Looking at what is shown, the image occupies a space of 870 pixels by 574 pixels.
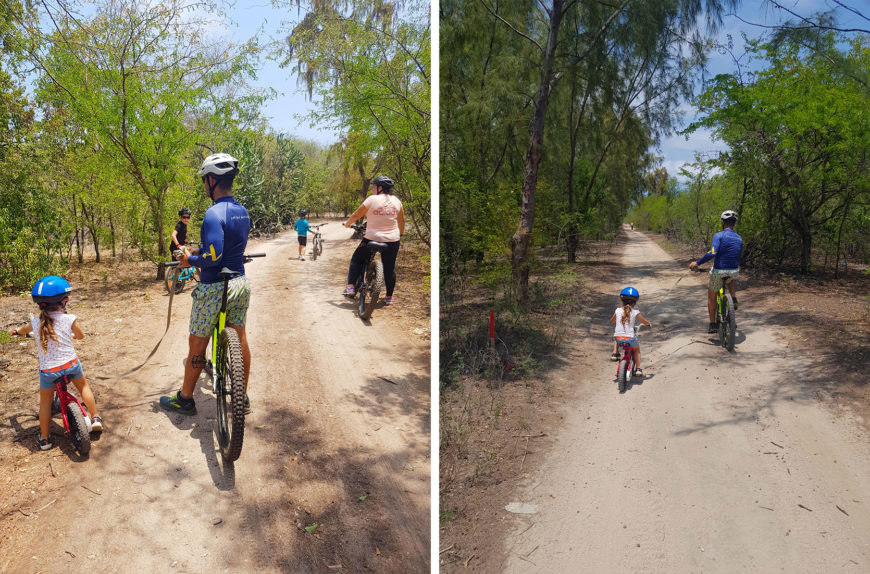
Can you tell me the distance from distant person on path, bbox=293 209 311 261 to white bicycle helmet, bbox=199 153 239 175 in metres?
1.38

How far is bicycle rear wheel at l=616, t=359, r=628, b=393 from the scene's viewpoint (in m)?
1.46

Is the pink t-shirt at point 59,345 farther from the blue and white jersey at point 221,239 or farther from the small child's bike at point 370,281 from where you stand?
the small child's bike at point 370,281

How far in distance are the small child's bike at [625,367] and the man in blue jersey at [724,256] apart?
270 millimetres

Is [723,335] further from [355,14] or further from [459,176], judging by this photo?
[355,14]

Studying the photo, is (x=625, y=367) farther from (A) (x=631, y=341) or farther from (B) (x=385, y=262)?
(B) (x=385, y=262)

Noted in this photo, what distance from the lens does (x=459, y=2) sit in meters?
1.85

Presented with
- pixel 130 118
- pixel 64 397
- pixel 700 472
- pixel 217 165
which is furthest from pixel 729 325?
pixel 130 118

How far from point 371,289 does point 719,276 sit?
64.3 inches

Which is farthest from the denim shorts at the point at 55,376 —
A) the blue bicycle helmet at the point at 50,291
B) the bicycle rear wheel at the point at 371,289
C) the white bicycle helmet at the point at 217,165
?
the bicycle rear wheel at the point at 371,289

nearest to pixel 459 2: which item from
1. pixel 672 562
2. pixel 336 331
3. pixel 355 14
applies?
pixel 355 14

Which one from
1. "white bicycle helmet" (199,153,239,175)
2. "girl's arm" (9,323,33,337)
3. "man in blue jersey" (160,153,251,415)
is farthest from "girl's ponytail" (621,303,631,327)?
"girl's arm" (9,323,33,337)

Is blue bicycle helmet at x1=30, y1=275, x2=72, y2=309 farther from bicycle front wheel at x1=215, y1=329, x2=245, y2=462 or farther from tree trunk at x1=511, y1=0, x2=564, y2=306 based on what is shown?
tree trunk at x1=511, y1=0, x2=564, y2=306

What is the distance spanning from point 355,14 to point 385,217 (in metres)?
0.97

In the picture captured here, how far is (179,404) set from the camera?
2.06 m
